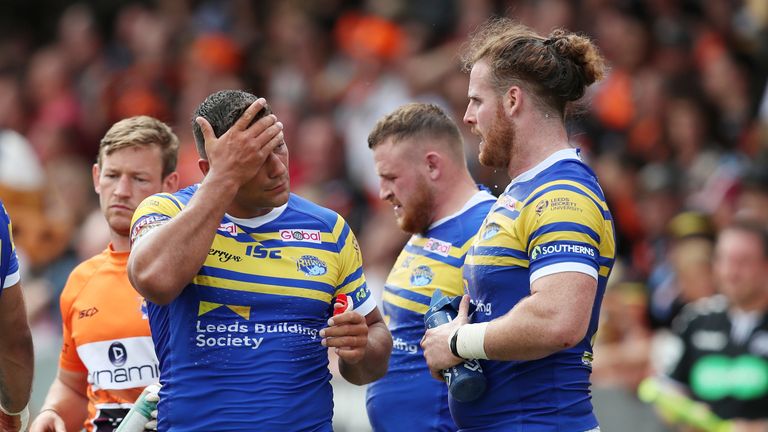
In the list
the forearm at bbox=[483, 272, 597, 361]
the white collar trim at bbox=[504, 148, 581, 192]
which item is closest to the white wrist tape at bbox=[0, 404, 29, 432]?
the forearm at bbox=[483, 272, 597, 361]

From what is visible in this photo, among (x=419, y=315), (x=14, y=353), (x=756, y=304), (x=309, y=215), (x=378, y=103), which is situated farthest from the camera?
(x=378, y=103)

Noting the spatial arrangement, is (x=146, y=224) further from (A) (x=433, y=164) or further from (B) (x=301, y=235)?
(A) (x=433, y=164)

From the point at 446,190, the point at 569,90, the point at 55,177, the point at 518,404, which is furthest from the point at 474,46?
the point at 55,177

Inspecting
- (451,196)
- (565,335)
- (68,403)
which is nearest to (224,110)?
(565,335)

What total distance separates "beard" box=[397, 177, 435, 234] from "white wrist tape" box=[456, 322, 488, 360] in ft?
4.90

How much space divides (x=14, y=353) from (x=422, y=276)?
6.70 feet

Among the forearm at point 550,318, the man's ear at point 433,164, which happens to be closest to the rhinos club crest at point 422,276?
the man's ear at point 433,164

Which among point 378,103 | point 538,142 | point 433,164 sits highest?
point 378,103

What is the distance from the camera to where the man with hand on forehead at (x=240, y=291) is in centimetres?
468

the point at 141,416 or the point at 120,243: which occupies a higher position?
the point at 120,243

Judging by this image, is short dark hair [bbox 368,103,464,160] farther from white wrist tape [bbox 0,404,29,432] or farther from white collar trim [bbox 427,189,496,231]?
white wrist tape [bbox 0,404,29,432]

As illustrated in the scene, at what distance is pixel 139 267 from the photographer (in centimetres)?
462

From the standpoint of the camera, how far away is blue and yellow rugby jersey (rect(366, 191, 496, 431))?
606cm

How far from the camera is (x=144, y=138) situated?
20.0ft
